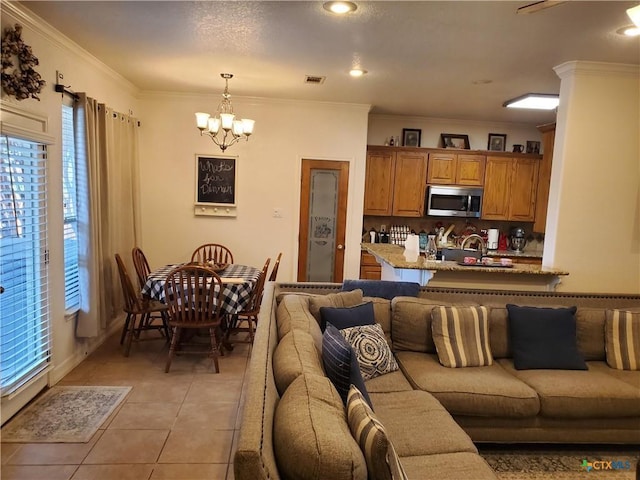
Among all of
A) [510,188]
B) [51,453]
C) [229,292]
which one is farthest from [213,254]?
[510,188]

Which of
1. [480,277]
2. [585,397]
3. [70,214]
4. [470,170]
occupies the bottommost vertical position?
[585,397]

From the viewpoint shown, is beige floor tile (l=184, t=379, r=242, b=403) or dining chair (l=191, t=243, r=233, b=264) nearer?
beige floor tile (l=184, t=379, r=242, b=403)

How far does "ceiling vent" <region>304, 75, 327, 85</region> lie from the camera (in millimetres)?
4153

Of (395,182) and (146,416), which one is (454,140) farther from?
(146,416)

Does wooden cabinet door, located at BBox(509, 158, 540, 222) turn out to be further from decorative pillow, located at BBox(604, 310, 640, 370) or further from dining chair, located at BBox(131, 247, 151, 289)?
dining chair, located at BBox(131, 247, 151, 289)

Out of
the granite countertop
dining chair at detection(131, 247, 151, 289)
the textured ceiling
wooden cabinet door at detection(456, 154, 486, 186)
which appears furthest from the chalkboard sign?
wooden cabinet door at detection(456, 154, 486, 186)

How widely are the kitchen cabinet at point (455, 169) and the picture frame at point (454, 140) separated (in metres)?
0.22

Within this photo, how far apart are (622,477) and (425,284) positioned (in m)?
1.78

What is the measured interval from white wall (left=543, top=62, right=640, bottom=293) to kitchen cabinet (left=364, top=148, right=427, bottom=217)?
2.36 meters

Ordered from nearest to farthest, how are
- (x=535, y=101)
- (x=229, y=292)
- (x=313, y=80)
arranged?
1. (x=229, y=292)
2. (x=313, y=80)
3. (x=535, y=101)

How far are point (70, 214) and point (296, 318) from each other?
230cm

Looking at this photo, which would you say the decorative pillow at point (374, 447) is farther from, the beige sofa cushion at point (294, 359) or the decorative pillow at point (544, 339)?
the decorative pillow at point (544, 339)

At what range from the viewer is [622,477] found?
2.43 metres

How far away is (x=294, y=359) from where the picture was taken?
1.80 metres
